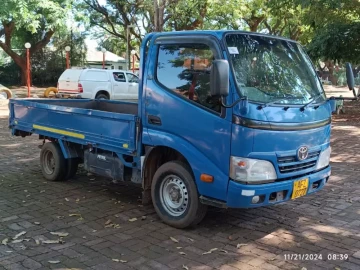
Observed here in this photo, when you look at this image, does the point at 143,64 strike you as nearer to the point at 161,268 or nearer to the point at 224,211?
the point at 224,211

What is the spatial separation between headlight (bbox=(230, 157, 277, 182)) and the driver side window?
0.60 m

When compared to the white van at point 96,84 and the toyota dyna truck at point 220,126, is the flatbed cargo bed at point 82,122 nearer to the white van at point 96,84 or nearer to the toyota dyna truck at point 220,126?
the toyota dyna truck at point 220,126

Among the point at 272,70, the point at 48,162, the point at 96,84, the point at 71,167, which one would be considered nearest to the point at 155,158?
the point at 272,70

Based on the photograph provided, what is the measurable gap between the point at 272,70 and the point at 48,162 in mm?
4270

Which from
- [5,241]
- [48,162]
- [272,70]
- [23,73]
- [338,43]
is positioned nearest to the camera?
[5,241]

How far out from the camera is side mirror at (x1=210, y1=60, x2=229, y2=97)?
4.09m

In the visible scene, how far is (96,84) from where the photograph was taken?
65.1ft

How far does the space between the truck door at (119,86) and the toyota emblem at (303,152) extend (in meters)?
16.4

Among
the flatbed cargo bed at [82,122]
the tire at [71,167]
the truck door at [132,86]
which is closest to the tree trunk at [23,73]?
the truck door at [132,86]

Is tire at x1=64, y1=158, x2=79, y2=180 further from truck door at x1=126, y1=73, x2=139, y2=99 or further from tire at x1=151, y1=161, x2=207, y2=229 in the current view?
truck door at x1=126, y1=73, x2=139, y2=99

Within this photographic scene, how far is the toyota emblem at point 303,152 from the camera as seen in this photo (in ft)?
15.3

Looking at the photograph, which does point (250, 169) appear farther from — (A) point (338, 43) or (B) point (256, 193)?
(A) point (338, 43)

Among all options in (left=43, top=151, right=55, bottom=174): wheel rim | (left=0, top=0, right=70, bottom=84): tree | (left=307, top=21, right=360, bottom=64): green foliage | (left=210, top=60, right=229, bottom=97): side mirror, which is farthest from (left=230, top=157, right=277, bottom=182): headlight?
(left=0, top=0, right=70, bottom=84): tree

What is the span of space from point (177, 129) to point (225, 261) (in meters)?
1.54
